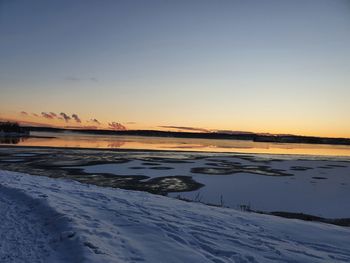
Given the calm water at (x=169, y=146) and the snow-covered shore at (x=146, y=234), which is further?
the calm water at (x=169, y=146)

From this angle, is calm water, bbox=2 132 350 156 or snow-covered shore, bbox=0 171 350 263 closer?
snow-covered shore, bbox=0 171 350 263

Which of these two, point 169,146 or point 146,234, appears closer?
point 146,234

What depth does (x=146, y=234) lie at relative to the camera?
716cm

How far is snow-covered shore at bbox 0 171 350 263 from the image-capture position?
6.06 m

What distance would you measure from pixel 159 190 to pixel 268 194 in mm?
4712

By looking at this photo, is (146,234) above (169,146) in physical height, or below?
above

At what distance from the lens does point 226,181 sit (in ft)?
69.4

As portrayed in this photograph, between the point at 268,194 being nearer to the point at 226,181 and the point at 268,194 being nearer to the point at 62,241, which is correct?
the point at 226,181

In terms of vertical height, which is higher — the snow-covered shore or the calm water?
the snow-covered shore

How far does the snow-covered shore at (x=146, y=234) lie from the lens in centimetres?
606

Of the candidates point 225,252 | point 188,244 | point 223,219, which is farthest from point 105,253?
point 223,219

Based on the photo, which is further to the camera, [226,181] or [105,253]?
[226,181]

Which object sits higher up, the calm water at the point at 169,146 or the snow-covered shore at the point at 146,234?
the snow-covered shore at the point at 146,234

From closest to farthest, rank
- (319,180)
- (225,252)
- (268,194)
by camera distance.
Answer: (225,252)
(268,194)
(319,180)
